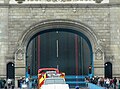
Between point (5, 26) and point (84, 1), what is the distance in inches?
307

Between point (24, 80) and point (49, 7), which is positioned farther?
point (49, 7)

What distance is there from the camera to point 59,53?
197ft

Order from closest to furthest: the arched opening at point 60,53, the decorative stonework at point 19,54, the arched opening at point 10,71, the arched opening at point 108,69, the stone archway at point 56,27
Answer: the decorative stonework at point 19,54
the stone archway at point 56,27
the arched opening at point 10,71
the arched opening at point 108,69
the arched opening at point 60,53

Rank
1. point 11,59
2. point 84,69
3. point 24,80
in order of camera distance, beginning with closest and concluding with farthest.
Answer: point 24,80
point 11,59
point 84,69

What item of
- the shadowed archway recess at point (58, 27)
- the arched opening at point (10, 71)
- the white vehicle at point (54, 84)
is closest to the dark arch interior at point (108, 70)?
the shadowed archway recess at point (58, 27)

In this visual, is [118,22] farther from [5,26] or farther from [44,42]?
[44,42]

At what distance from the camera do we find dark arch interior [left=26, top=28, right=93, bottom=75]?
2307 inches

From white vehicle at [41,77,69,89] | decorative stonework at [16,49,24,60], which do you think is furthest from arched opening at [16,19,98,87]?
white vehicle at [41,77,69,89]

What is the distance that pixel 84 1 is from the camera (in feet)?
135

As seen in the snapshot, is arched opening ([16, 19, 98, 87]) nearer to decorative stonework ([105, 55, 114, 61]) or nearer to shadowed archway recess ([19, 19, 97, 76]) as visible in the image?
shadowed archway recess ([19, 19, 97, 76])

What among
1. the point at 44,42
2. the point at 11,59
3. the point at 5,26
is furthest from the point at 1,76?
the point at 44,42

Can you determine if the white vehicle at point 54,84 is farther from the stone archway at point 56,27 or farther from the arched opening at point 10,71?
the arched opening at point 10,71

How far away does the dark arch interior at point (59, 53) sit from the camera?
58.6 meters

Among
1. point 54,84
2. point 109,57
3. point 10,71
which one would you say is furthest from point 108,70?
point 54,84
